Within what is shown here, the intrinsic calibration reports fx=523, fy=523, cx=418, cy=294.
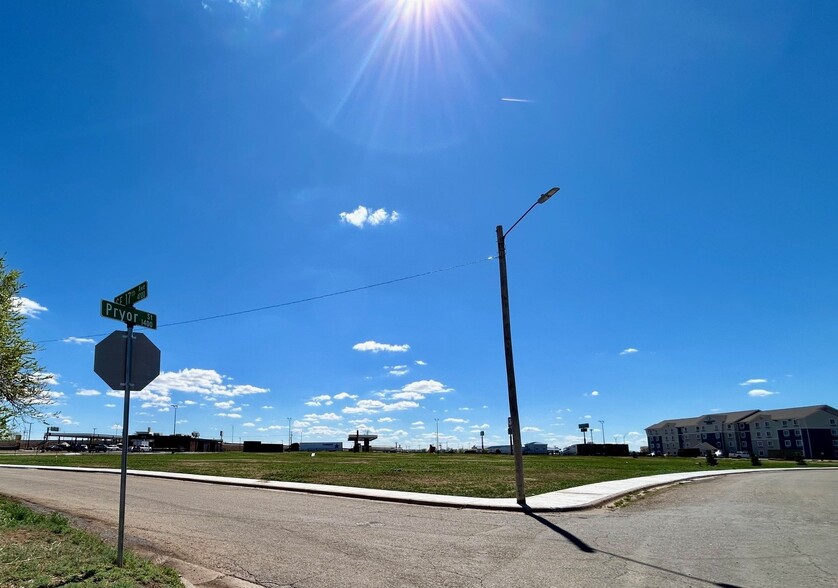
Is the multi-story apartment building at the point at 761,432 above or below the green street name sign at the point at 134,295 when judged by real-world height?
below

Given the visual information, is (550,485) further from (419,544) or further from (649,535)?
(419,544)

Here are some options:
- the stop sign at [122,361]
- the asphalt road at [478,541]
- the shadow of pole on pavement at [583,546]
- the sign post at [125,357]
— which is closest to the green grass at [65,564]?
the sign post at [125,357]

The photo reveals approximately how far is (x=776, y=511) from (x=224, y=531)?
50.4ft

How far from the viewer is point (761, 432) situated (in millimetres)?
126938

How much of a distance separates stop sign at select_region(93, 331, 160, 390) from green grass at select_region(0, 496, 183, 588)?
227 centimetres

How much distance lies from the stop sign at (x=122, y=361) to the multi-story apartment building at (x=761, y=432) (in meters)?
105

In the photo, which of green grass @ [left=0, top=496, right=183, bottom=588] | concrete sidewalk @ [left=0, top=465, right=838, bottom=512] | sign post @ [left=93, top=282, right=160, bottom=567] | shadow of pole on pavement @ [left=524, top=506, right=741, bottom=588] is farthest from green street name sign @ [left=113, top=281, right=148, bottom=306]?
concrete sidewalk @ [left=0, top=465, right=838, bottom=512]

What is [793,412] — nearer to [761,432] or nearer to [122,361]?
[761,432]

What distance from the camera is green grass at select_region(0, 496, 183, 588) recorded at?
606 centimetres

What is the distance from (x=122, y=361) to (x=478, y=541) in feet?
23.6

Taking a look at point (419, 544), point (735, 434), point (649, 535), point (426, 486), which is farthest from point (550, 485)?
point (735, 434)

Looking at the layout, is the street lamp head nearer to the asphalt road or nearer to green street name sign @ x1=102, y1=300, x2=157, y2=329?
the asphalt road

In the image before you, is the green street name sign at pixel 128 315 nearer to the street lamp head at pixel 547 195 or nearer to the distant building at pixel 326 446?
the street lamp head at pixel 547 195

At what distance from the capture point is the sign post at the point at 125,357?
23.2ft
